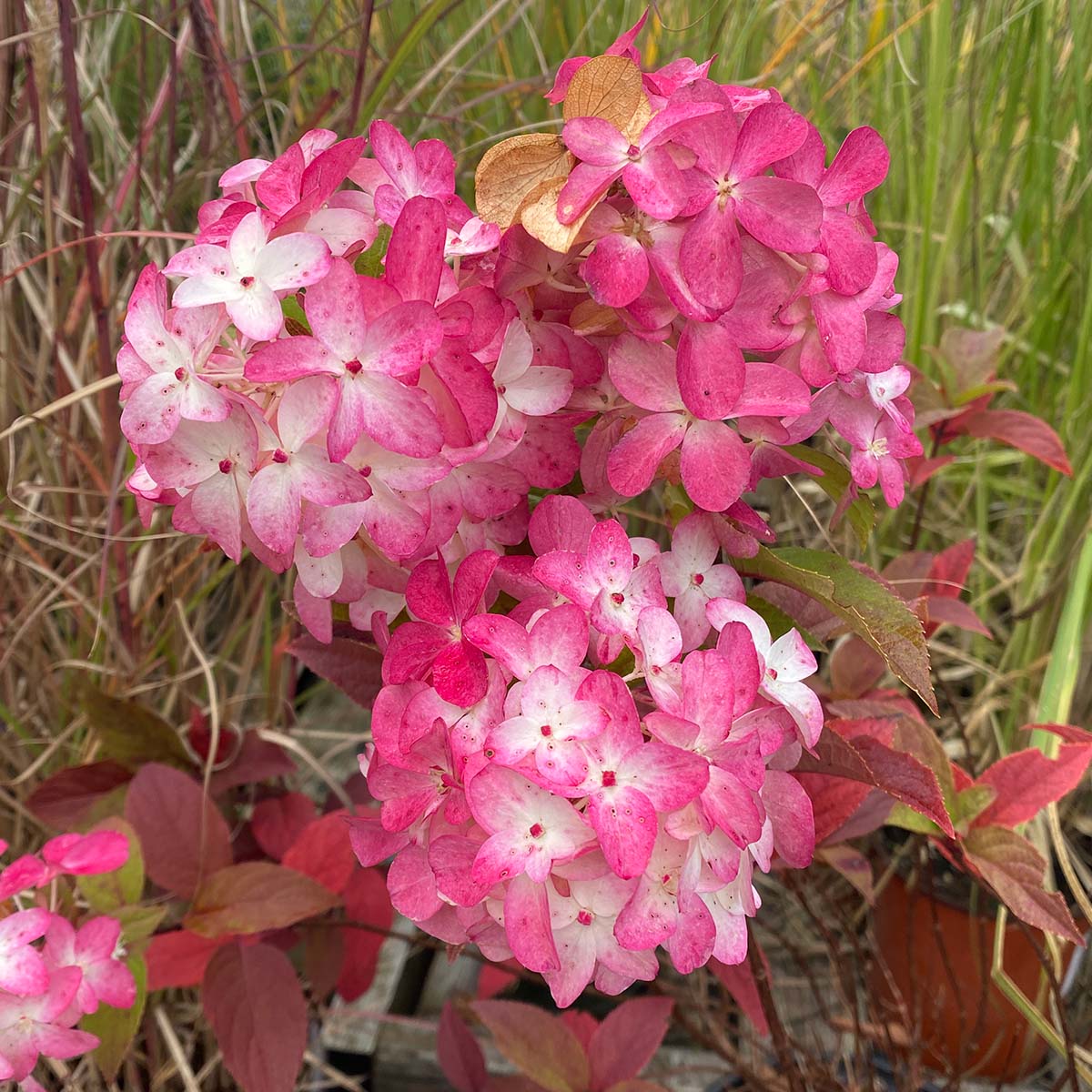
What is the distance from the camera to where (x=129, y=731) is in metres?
0.81

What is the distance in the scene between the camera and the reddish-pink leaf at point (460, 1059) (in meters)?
0.74

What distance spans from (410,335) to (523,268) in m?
0.07

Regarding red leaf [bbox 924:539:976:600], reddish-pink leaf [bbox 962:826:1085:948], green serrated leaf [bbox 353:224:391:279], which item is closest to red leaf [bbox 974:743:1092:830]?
reddish-pink leaf [bbox 962:826:1085:948]

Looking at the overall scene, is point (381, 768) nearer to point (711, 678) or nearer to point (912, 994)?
point (711, 678)

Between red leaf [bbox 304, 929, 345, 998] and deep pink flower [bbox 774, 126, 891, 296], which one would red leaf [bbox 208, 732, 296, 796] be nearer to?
red leaf [bbox 304, 929, 345, 998]

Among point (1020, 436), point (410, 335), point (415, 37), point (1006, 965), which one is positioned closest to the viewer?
point (410, 335)

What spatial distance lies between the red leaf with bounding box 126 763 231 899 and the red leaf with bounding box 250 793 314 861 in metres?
0.13

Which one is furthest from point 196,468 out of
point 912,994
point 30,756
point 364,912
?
point 912,994

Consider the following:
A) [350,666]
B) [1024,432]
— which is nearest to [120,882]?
[350,666]

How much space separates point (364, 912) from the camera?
32.3 inches

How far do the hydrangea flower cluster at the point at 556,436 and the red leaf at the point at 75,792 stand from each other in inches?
18.7

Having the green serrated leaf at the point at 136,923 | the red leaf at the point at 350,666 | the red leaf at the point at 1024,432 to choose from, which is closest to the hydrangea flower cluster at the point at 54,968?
the green serrated leaf at the point at 136,923

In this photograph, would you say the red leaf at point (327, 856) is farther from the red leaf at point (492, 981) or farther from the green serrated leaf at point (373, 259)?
the green serrated leaf at point (373, 259)

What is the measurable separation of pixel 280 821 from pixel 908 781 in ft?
1.92
